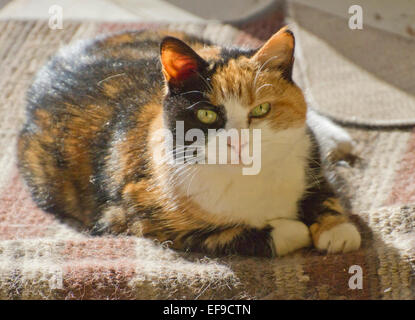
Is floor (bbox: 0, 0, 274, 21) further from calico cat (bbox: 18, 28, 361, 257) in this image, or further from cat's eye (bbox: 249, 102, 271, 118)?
cat's eye (bbox: 249, 102, 271, 118)

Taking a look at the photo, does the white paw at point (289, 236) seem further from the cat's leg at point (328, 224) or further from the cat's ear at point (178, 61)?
the cat's ear at point (178, 61)

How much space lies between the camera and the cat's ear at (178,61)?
1001 millimetres

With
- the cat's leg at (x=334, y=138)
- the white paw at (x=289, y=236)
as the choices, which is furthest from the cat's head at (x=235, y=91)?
the cat's leg at (x=334, y=138)

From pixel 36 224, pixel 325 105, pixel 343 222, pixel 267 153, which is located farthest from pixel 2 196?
pixel 325 105

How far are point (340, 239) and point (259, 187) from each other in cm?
18

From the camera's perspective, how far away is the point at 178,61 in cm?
102

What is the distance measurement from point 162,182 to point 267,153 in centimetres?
22

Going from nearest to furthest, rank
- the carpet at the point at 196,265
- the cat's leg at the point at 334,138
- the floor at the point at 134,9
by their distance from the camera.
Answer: the carpet at the point at 196,265, the cat's leg at the point at 334,138, the floor at the point at 134,9

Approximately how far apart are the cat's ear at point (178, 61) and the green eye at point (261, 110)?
12cm

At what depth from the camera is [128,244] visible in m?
1.14

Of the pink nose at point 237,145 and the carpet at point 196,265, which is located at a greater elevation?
the pink nose at point 237,145

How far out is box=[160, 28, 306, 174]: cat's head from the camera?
1.01m

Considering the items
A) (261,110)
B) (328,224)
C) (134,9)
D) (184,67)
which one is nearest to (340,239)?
(328,224)
